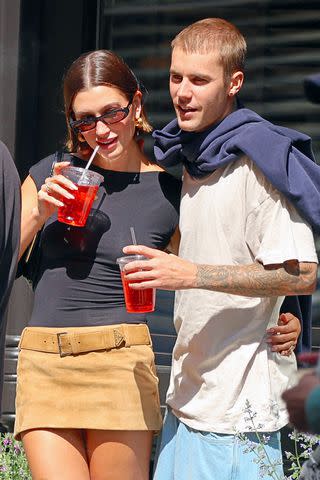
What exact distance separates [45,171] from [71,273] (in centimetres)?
34

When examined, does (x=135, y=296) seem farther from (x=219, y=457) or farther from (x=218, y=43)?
(x=218, y=43)

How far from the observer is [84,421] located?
11.3 feet

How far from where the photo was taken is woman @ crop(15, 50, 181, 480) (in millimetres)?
3453

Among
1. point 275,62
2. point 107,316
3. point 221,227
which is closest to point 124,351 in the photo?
point 107,316

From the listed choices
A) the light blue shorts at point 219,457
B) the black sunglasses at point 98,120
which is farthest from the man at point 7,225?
the light blue shorts at point 219,457

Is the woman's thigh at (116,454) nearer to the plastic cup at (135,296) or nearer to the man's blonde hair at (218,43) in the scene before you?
the plastic cup at (135,296)

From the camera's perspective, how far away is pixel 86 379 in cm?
347

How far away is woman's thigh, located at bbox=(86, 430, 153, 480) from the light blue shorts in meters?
0.18

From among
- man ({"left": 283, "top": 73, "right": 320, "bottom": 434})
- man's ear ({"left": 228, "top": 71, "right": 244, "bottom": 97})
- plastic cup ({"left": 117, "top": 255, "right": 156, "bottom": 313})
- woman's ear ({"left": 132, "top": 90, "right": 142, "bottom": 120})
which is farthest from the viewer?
woman's ear ({"left": 132, "top": 90, "right": 142, "bottom": 120})

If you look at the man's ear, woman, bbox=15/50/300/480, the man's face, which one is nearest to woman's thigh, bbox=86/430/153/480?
woman, bbox=15/50/300/480

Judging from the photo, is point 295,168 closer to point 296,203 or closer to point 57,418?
point 296,203

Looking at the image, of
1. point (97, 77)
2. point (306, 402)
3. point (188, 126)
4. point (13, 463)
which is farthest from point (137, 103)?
point (306, 402)

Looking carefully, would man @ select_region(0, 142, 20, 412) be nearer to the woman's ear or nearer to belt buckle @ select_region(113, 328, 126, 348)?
belt buckle @ select_region(113, 328, 126, 348)

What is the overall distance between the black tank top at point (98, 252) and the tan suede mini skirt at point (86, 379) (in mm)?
55
